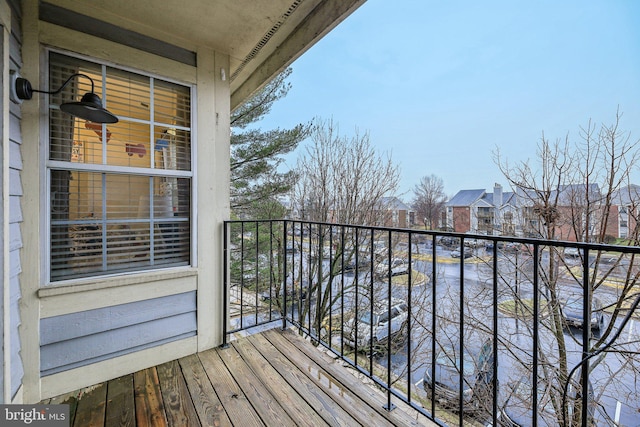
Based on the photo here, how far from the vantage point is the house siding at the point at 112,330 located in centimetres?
158

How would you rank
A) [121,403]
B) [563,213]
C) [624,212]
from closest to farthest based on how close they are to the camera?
[121,403] → [624,212] → [563,213]

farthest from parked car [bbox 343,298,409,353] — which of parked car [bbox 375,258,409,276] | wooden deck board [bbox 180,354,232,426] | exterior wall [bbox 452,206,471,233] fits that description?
wooden deck board [bbox 180,354,232,426]

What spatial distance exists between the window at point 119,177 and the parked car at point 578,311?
490cm

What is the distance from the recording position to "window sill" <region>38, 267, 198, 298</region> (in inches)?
61.6

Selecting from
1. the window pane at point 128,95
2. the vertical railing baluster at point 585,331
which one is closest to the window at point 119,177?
the window pane at point 128,95

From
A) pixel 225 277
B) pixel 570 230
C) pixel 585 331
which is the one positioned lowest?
pixel 225 277

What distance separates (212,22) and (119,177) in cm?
124

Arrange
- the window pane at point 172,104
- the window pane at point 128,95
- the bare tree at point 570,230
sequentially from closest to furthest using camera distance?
the window pane at point 128,95 → the window pane at point 172,104 → the bare tree at point 570,230

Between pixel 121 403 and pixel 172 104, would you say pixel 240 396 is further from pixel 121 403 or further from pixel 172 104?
pixel 172 104

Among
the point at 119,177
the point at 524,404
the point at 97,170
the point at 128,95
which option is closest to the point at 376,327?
the point at 524,404

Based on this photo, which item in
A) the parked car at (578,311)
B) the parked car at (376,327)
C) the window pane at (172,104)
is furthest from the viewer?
the parked car at (376,327)

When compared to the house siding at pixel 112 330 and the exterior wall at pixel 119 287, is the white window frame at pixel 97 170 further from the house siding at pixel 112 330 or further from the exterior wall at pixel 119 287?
the house siding at pixel 112 330

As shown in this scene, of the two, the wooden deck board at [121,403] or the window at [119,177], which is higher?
the window at [119,177]

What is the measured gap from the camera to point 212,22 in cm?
186
